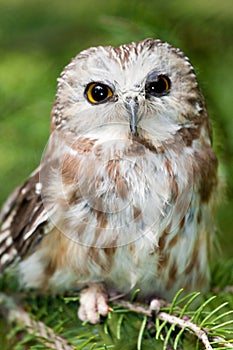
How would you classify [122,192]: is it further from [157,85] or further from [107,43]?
[107,43]

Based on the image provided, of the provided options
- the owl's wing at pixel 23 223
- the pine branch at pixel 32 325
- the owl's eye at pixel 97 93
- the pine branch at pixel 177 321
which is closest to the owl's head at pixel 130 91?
the owl's eye at pixel 97 93

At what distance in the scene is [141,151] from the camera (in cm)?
275

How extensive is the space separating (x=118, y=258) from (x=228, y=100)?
115 centimetres

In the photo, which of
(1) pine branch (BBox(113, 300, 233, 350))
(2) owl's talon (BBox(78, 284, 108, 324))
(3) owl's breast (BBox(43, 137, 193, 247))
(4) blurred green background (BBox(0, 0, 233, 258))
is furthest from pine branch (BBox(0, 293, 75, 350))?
(4) blurred green background (BBox(0, 0, 233, 258))

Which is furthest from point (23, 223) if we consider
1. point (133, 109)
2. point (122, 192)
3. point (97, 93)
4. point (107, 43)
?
point (107, 43)

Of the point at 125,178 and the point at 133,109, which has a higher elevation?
the point at 133,109

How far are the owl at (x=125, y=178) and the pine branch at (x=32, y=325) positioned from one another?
5.9 inches

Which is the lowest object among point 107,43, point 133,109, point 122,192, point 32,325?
point 32,325

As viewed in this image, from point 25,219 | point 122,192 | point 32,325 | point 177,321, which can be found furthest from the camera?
point 25,219

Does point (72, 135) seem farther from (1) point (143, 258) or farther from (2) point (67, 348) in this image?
(2) point (67, 348)

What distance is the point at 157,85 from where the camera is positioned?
269cm

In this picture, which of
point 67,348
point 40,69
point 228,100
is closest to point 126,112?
point 67,348

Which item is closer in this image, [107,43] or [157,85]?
[157,85]

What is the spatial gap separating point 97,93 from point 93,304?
2.72ft
